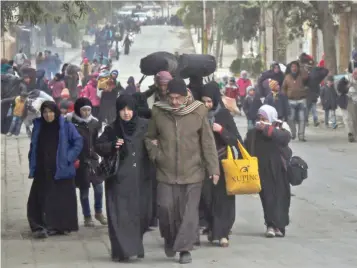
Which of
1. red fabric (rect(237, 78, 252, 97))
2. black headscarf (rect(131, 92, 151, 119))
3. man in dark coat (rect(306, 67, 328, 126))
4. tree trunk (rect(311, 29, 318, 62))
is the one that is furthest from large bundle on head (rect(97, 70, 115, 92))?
tree trunk (rect(311, 29, 318, 62))

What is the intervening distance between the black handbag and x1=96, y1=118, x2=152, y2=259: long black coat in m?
0.05

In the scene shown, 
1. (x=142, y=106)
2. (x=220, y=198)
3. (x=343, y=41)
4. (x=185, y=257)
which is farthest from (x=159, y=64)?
(x=343, y=41)

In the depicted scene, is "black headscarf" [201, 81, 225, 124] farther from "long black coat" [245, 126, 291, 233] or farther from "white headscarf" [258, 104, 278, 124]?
"long black coat" [245, 126, 291, 233]

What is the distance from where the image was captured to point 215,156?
36.2 feet

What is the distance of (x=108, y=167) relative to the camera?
36.7 feet

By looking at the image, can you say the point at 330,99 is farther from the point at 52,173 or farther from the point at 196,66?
the point at 52,173

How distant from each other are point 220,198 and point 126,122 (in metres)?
1.44

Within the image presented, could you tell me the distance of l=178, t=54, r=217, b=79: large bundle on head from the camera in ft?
41.6

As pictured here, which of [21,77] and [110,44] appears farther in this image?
[110,44]

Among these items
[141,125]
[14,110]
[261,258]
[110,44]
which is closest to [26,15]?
[141,125]

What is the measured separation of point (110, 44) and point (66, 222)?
62180 mm

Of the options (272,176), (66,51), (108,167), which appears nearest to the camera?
(108,167)

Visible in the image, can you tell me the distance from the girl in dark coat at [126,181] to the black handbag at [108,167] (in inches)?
1.8

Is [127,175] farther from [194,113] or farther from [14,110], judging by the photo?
[14,110]
